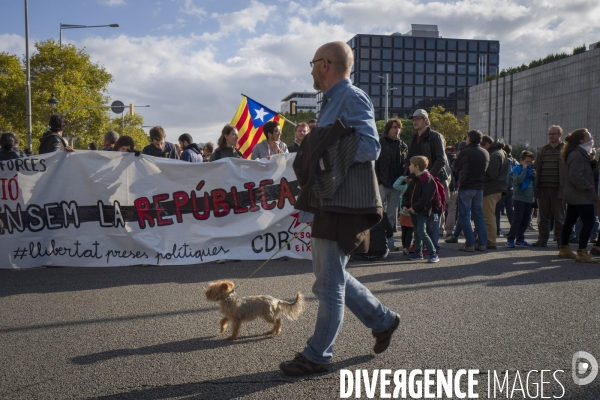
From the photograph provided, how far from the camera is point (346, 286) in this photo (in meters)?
4.02

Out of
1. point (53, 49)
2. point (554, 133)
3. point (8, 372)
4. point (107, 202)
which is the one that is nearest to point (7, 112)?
point (53, 49)

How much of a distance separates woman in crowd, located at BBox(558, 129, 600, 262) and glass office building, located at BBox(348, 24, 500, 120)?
123834 millimetres

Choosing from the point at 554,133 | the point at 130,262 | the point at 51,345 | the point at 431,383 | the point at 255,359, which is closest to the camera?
the point at 431,383

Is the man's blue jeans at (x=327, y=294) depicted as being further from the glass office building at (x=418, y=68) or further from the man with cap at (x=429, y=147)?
the glass office building at (x=418, y=68)

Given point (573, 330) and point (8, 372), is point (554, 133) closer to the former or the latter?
point (573, 330)

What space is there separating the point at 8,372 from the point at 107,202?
4913mm

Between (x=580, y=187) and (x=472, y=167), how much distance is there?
5.93 feet

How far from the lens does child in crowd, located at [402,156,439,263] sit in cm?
870

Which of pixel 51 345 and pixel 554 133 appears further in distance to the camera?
pixel 554 133

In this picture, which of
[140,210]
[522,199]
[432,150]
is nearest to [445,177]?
[432,150]

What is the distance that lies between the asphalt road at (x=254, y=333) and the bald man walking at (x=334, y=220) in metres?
0.17

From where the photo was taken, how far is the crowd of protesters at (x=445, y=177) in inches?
348

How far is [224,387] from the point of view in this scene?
368cm

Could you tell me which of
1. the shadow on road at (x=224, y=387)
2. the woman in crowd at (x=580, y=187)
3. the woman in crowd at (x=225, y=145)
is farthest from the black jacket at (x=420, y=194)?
the shadow on road at (x=224, y=387)
